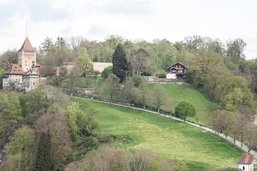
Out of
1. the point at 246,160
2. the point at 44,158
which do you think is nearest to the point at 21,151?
the point at 44,158

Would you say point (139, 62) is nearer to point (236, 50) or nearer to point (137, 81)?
point (137, 81)

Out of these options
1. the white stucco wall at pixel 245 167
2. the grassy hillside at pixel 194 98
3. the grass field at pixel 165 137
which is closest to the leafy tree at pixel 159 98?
the grass field at pixel 165 137

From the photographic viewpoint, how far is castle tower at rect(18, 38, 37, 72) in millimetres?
108188

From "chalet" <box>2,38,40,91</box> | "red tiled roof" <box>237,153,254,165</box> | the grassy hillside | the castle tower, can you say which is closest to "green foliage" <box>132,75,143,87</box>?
the grassy hillside

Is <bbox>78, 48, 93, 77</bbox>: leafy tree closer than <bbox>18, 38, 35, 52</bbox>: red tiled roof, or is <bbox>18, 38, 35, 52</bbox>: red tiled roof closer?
<bbox>78, 48, 93, 77</bbox>: leafy tree

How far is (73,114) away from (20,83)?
1165 inches

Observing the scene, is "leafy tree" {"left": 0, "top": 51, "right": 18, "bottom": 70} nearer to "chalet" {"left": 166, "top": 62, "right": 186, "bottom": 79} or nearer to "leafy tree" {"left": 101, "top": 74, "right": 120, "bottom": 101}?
"leafy tree" {"left": 101, "top": 74, "right": 120, "bottom": 101}

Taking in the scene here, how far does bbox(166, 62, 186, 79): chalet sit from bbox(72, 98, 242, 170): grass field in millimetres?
18987

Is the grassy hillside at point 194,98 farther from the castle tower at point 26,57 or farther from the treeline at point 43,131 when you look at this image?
the castle tower at point 26,57

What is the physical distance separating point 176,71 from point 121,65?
11.7 metres

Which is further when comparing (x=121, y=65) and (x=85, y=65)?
(x=85, y=65)

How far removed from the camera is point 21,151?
70.9m

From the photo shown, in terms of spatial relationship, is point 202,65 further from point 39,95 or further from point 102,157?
point 102,157

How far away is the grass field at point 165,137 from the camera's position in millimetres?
65812
